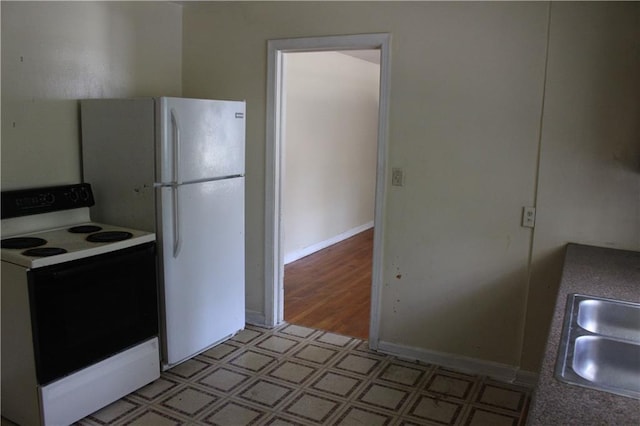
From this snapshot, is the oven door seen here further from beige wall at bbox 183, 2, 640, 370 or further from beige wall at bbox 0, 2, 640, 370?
beige wall at bbox 183, 2, 640, 370

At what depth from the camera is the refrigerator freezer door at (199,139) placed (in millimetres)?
2854

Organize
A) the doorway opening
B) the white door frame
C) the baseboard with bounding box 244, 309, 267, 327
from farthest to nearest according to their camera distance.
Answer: the doorway opening
the baseboard with bounding box 244, 309, 267, 327
the white door frame

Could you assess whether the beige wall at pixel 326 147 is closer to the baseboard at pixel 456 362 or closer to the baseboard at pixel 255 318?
the baseboard at pixel 255 318

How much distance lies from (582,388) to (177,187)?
7.45ft

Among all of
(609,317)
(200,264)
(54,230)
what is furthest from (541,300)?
(54,230)

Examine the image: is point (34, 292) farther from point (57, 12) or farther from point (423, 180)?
point (423, 180)

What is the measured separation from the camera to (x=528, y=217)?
2879 mm

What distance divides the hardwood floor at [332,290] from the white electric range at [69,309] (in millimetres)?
1370

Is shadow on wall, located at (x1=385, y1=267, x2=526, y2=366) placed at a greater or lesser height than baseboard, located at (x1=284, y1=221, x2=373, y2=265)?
greater

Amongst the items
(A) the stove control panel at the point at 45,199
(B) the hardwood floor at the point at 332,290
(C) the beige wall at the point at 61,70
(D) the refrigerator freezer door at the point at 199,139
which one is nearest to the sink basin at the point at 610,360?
(B) the hardwood floor at the point at 332,290

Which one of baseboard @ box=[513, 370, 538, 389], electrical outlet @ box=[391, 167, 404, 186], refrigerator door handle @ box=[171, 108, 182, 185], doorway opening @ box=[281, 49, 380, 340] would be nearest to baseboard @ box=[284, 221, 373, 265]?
doorway opening @ box=[281, 49, 380, 340]

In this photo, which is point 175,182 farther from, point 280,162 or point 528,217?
point 528,217

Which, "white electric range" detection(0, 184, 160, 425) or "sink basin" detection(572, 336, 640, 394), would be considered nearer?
"sink basin" detection(572, 336, 640, 394)

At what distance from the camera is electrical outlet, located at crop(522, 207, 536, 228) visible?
2.87 meters
